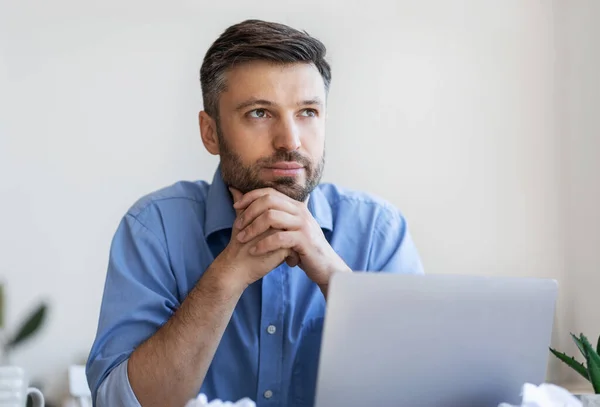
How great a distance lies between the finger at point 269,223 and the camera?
1.34 m

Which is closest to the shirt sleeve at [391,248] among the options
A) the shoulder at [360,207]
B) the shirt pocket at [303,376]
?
Answer: the shoulder at [360,207]

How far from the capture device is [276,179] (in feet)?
4.97

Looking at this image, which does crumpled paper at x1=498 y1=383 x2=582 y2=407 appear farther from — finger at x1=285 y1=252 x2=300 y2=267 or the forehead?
the forehead

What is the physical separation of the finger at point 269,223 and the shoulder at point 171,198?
31 cm

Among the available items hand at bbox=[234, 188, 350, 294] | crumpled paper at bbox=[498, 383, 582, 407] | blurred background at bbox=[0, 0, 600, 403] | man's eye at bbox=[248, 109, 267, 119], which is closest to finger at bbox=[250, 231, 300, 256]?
hand at bbox=[234, 188, 350, 294]

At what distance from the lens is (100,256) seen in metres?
2.61

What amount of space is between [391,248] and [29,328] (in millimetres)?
1407

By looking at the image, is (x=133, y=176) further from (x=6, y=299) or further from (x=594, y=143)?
(x=594, y=143)

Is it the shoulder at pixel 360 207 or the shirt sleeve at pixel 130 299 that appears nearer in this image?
the shirt sleeve at pixel 130 299

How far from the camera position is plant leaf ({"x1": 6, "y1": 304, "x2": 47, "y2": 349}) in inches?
98.8

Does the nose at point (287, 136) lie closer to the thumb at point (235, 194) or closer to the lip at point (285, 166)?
the lip at point (285, 166)

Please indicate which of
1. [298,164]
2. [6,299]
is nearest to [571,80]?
[298,164]

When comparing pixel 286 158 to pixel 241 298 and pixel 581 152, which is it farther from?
pixel 581 152

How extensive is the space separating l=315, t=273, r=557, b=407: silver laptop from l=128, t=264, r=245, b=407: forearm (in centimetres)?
44
